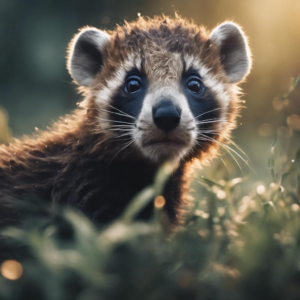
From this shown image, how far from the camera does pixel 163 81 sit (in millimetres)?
3926

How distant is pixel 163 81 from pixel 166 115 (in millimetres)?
539

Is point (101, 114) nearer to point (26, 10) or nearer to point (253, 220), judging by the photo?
point (253, 220)

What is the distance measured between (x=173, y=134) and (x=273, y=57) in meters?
5.65

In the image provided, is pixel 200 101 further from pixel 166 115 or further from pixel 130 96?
pixel 166 115

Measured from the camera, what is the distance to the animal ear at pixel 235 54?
468cm

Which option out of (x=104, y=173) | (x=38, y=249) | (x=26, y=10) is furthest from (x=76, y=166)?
(x=26, y=10)

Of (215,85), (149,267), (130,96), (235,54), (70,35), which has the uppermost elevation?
(70,35)

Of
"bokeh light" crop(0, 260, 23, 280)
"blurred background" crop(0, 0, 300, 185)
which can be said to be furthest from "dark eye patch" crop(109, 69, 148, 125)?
"blurred background" crop(0, 0, 300, 185)

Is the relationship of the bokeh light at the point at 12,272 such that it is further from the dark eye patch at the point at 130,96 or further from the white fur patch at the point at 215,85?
the white fur patch at the point at 215,85

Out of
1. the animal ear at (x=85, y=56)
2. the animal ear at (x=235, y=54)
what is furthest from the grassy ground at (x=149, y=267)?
the animal ear at (x=235, y=54)

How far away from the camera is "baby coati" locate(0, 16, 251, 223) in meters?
3.57

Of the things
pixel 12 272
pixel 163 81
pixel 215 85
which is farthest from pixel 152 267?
pixel 215 85

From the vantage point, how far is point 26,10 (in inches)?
426

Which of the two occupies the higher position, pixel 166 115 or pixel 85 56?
pixel 85 56
